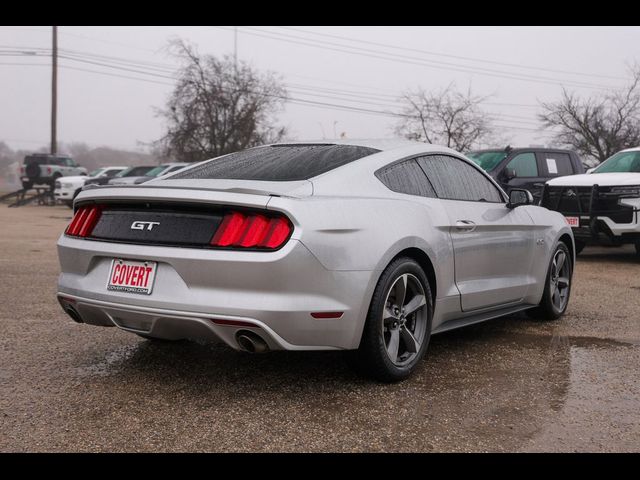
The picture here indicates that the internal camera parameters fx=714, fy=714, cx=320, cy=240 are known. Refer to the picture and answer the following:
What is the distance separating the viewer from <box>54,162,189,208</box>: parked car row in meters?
20.9

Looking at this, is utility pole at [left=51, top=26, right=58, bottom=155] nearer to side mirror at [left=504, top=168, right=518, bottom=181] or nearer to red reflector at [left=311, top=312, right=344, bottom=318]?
side mirror at [left=504, top=168, right=518, bottom=181]

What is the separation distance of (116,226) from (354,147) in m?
1.56

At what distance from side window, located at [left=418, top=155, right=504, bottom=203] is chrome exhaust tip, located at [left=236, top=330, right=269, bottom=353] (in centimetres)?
172

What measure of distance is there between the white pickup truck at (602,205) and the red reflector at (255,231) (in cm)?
788

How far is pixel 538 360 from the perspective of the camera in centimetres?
468

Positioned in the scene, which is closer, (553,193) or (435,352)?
(435,352)

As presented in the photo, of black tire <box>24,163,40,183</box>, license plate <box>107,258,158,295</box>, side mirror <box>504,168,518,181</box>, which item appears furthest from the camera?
black tire <box>24,163,40,183</box>

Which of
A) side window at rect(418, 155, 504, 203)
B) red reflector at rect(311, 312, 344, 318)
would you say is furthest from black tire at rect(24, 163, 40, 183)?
red reflector at rect(311, 312, 344, 318)

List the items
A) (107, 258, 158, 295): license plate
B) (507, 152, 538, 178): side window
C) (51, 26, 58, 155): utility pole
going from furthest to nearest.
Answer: (51, 26, 58, 155): utility pole
(507, 152, 538, 178): side window
(107, 258, 158, 295): license plate
